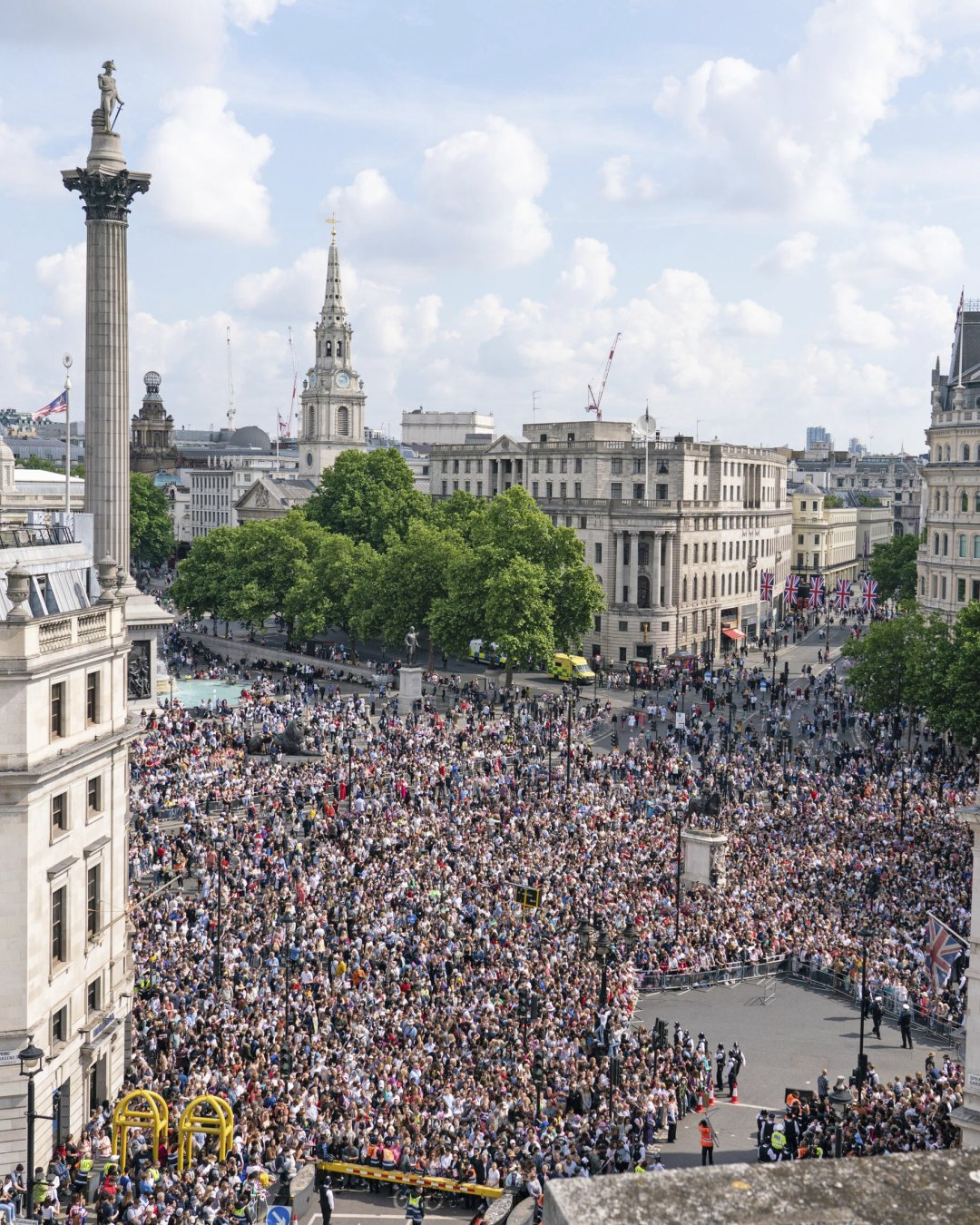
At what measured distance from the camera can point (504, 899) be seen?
131 ft

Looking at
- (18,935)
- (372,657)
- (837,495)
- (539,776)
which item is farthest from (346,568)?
(837,495)

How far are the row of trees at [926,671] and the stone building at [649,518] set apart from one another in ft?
98.9

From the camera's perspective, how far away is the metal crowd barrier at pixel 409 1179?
2547 centimetres

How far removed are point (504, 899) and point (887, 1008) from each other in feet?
35.8

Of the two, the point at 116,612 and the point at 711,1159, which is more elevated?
the point at 116,612

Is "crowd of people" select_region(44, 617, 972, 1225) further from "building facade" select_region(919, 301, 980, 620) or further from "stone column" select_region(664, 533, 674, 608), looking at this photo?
"stone column" select_region(664, 533, 674, 608)

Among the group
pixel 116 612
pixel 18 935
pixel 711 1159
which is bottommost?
pixel 711 1159

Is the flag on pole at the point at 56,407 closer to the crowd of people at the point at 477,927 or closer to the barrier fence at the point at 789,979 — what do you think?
the crowd of people at the point at 477,927

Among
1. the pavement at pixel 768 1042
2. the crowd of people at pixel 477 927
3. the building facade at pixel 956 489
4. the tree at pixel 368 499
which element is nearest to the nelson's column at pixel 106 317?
the crowd of people at pixel 477 927

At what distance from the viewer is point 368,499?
12025cm

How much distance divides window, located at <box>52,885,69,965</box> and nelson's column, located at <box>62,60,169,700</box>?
31847 mm

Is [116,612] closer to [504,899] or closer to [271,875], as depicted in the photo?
[271,875]

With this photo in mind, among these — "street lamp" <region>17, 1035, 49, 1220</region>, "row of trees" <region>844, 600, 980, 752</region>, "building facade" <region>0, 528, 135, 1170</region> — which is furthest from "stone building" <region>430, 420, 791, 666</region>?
"street lamp" <region>17, 1035, 49, 1220</region>

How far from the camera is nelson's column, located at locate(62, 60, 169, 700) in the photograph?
200 feet
